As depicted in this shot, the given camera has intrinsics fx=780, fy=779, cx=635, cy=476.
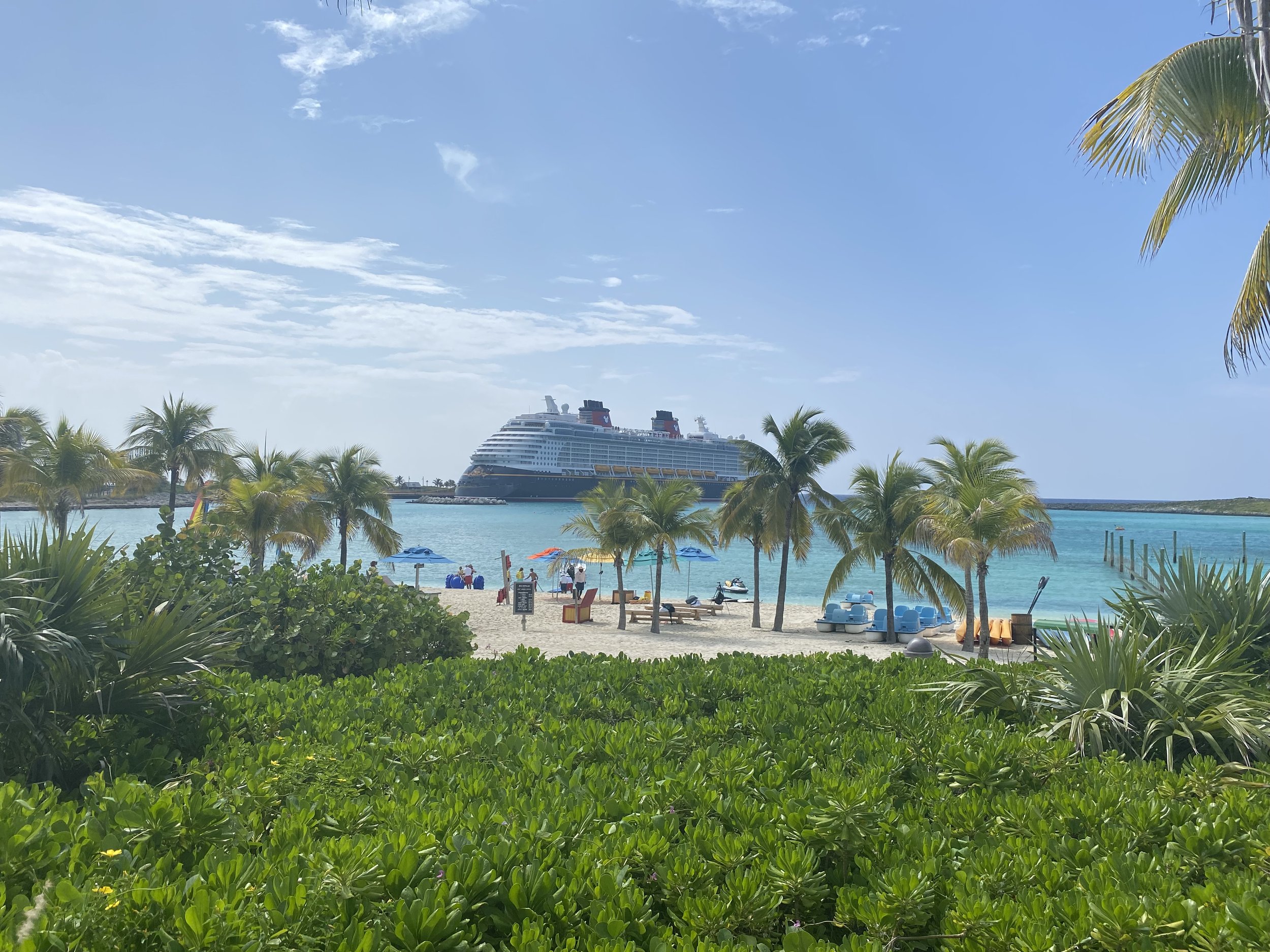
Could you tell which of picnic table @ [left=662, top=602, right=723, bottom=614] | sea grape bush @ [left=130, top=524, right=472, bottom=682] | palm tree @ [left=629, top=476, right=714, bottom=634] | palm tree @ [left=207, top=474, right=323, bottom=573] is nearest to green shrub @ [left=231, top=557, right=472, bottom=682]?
sea grape bush @ [left=130, top=524, right=472, bottom=682]

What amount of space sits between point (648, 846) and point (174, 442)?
32.8 m

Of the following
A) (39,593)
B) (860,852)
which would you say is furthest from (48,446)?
(860,852)

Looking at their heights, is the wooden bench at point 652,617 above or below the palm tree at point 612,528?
below

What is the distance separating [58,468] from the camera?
25531mm

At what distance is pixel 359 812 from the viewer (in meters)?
2.68

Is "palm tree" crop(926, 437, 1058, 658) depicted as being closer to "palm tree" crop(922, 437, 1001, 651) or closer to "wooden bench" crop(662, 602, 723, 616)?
"palm tree" crop(922, 437, 1001, 651)

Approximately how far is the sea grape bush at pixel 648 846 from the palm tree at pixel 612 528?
1911 cm

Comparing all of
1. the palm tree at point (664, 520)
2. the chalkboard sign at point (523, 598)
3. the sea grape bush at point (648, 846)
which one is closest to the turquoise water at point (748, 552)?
the sea grape bush at point (648, 846)

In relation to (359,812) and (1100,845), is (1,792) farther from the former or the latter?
(1100,845)

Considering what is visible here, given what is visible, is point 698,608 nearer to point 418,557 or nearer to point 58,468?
point 418,557

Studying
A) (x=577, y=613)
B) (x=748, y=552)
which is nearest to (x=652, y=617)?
(x=577, y=613)

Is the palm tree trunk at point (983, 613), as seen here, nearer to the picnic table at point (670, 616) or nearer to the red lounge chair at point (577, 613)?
the picnic table at point (670, 616)

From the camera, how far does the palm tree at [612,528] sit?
76.1 feet

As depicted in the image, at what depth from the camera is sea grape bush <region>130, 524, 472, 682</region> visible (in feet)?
26.5
